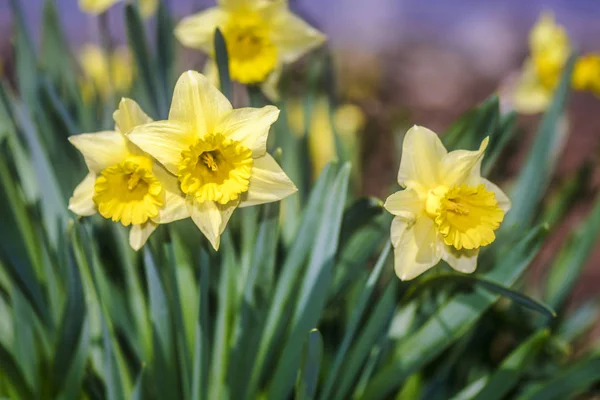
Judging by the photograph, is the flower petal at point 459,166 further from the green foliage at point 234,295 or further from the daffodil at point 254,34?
the daffodil at point 254,34

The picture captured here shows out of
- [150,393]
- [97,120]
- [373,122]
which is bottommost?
[373,122]

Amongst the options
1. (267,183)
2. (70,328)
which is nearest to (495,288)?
(267,183)

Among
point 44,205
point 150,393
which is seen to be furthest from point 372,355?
point 44,205

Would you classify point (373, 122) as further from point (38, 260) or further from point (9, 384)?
point (9, 384)

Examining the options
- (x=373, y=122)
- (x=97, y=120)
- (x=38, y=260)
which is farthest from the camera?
(x=373, y=122)

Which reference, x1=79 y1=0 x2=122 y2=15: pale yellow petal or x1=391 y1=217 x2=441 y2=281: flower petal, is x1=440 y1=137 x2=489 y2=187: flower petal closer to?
x1=391 y1=217 x2=441 y2=281: flower petal

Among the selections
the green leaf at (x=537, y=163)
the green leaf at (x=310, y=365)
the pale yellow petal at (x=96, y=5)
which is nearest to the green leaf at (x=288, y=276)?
the green leaf at (x=310, y=365)
